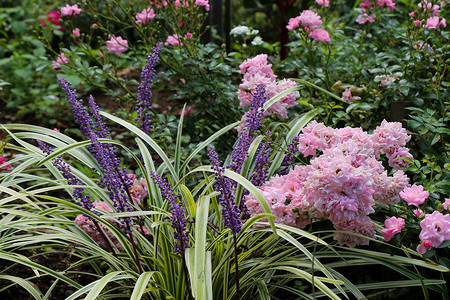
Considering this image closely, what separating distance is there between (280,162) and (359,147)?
0.43 meters

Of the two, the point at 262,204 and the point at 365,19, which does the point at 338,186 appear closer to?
the point at 262,204

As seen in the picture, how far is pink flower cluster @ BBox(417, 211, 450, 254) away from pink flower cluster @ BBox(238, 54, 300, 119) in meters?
→ 0.72

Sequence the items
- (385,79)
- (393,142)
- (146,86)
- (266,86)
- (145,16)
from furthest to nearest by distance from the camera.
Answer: (145,16)
(385,79)
(266,86)
(146,86)
(393,142)

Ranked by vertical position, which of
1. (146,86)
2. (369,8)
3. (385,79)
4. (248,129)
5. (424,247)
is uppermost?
(146,86)

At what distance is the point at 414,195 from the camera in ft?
4.56

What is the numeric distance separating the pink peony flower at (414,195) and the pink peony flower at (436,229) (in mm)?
59

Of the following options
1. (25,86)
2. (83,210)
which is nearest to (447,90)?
(83,210)

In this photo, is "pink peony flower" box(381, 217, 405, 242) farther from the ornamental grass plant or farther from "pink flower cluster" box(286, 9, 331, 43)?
"pink flower cluster" box(286, 9, 331, 43)

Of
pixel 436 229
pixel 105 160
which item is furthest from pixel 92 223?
pixel 436 229

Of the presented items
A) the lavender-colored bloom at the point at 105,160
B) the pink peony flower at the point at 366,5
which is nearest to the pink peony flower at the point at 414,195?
the lavender-colored bloom at the point at 105,160

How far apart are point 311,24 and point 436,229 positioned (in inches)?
47.9

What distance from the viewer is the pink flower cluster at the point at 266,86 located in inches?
73.4

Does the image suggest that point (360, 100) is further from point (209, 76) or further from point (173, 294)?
point (173, 294)

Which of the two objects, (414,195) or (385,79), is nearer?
(414,195)
